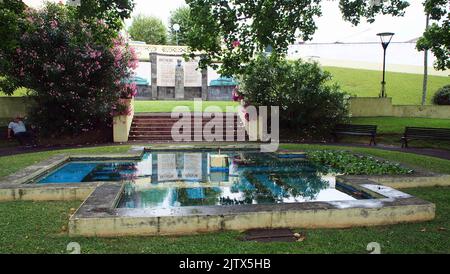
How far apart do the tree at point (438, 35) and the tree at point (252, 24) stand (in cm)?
131

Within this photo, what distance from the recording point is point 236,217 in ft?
21.6

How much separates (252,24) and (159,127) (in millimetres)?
8288

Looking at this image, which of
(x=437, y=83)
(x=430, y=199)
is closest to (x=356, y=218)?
(x=430, y=199)

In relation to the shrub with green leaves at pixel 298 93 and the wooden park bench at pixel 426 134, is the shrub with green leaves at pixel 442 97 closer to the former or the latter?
the shrub with green leaves at pixel 298 93

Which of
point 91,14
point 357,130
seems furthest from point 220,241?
point 357,130

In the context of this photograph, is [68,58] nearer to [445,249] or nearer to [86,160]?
[86,160]

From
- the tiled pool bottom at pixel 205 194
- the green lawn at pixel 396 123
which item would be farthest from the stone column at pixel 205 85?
the tiled pool bottom at pixel 205 194

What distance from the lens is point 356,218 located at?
6941 mm

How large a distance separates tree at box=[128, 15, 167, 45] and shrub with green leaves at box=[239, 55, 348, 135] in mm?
43271

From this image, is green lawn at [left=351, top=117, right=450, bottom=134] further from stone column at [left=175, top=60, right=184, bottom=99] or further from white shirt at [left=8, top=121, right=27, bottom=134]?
stone column at [left=175, top=60, right=184, bottom=99]

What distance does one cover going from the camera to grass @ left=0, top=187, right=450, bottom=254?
18.6 ft

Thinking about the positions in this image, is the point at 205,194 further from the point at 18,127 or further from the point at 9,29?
the point at 18,127

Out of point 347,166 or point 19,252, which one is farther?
point 347,166
